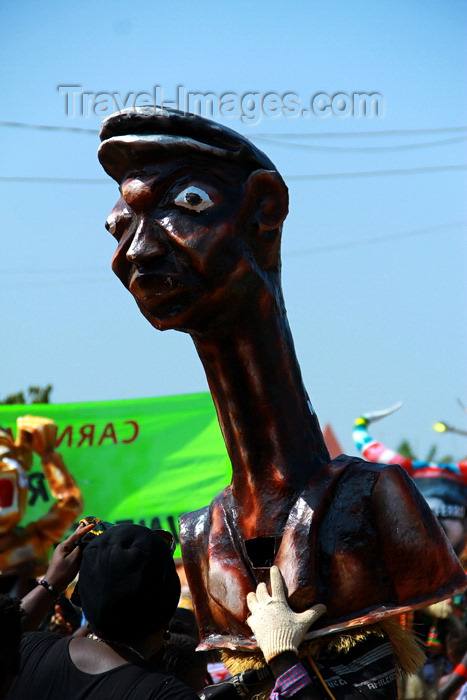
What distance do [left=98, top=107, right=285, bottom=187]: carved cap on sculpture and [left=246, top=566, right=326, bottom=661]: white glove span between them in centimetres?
118

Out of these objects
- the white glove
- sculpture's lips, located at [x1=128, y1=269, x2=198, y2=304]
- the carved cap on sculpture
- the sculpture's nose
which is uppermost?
the carved cap on sculpture

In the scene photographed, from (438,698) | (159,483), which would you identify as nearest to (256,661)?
(438,698)

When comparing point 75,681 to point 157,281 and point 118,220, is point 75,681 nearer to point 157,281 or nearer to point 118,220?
point 157,281

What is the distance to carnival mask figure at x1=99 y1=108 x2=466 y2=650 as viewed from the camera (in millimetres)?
2273

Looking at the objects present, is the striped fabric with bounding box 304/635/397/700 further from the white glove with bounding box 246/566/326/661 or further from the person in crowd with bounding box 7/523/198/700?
the person in crowd with bounding box 7/523/198/700

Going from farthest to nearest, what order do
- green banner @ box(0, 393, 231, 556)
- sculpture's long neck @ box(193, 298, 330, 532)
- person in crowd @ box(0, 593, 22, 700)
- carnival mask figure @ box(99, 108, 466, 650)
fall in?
green banner @ box(0, 393, 231, 556), sculpture's long neck @ box(193, 298, 330, 532), carnival mask figure @ box(99, 108, 466, 650), person in crowd @ box(0, 593, 22, 700)

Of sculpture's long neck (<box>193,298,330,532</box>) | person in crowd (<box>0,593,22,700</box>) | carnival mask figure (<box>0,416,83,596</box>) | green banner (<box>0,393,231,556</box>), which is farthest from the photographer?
green banner (<box>0,393,231,556</box>)

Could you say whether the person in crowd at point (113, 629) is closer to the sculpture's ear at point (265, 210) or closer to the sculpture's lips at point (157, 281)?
the sculpture's lips at point (157, 281)

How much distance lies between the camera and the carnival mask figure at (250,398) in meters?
2.27

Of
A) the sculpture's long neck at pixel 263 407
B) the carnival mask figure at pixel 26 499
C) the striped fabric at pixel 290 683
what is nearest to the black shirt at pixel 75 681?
the striped fabric at pixel 290 683

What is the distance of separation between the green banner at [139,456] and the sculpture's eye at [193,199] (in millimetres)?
4261

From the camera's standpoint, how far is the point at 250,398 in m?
2.46

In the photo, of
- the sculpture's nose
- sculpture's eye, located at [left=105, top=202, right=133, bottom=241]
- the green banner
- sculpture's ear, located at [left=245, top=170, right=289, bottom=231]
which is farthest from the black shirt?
the green banner

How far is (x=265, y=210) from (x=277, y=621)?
3.78 ft
